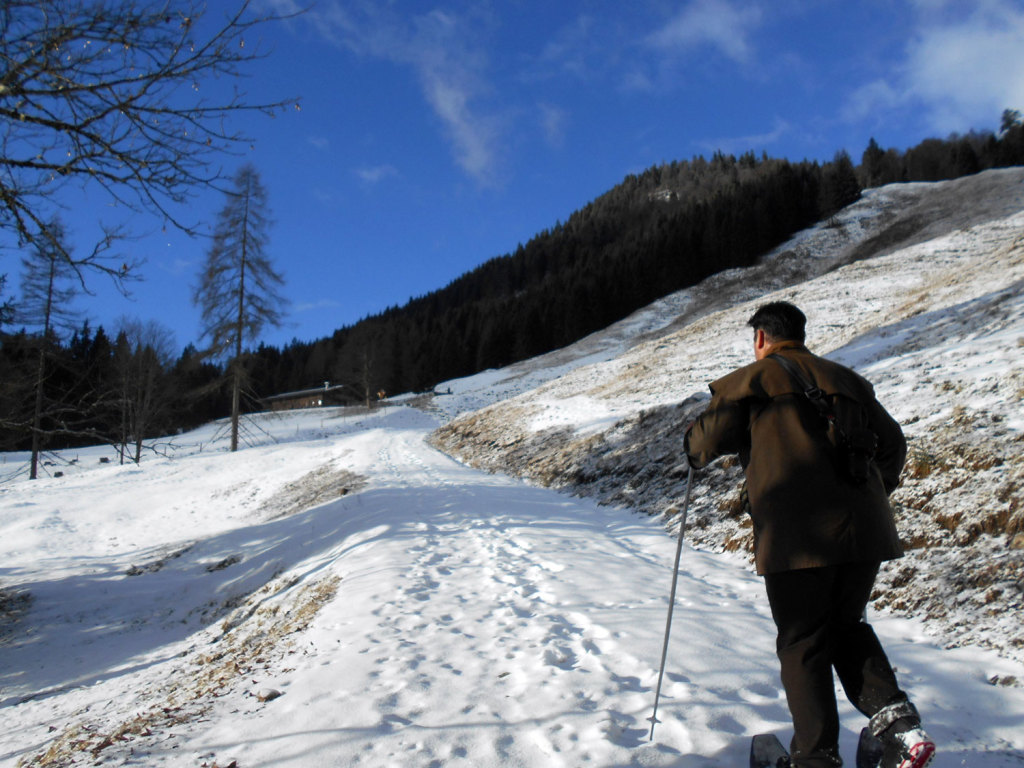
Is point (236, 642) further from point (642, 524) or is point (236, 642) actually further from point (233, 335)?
point (233, 335)

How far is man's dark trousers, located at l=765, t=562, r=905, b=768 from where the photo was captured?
213 cm

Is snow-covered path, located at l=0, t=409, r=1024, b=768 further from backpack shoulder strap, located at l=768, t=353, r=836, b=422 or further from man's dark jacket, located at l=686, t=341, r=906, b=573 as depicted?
backpack shoulder strap, located at l=768, t=353, r=836, b=422

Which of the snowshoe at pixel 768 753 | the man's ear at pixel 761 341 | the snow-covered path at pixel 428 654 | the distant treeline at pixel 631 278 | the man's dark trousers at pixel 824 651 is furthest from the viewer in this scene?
the distant treeline at pixel 631 278

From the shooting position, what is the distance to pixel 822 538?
215 cm

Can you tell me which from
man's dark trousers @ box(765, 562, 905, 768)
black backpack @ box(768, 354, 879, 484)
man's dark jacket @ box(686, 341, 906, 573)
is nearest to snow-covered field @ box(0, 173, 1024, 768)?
man's dark trousers @ box(765, 562, 905, 768)

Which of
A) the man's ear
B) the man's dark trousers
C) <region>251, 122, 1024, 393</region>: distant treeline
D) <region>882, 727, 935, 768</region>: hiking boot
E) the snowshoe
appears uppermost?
<region>251, 122, 1024, 393</region>: distant treeline

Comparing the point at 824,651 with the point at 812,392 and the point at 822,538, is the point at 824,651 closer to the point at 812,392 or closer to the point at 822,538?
the point at 822,538

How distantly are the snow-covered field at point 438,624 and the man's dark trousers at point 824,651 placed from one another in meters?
0.56

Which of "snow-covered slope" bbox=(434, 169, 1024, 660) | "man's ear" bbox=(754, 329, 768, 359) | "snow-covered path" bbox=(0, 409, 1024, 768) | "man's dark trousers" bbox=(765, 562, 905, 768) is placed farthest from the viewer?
"snow-covered slope" bbox=(434, 169, 1024, 660)

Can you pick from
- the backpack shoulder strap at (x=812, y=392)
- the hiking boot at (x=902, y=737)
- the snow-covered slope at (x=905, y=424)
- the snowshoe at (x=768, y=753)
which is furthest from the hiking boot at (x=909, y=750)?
the snow-covered slope at (x=905, y=424)

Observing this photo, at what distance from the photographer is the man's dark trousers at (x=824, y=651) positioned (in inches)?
84.0

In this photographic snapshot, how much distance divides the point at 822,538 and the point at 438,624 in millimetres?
3320

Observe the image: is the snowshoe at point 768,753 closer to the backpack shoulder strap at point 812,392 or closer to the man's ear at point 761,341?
the backpack shoulder strap at point 812,392

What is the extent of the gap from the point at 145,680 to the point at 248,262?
18.6 m
